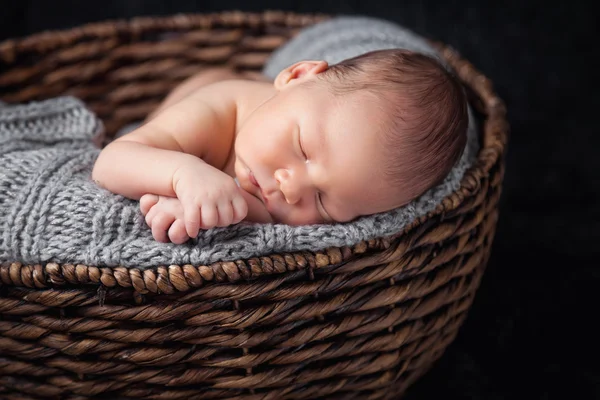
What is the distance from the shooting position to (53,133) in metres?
1.19

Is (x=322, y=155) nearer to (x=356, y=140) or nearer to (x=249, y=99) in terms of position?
(x=356, y=140)

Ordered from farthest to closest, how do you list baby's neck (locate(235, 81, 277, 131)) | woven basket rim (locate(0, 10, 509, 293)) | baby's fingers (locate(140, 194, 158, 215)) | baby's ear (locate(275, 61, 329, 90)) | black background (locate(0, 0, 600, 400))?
1. black background (locate(0, 0, 600, 400))
2. baby's neck (locate(235, 81, 277, 131))
3. baby's ear (locate(275, 61, 329, 90))
4. baby's fingers (locate(140, 194, 158, 215))
5. woven basket rim (locate(0, 10, 509, 293))

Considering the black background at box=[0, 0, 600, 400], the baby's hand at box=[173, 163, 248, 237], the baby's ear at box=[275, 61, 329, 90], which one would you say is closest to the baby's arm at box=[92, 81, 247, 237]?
the baby's hand at box=[173, 163, 248, 237]

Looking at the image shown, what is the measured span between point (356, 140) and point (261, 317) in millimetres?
276

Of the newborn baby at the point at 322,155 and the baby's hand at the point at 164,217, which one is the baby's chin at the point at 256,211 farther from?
the baby's hand at the point at 164,217

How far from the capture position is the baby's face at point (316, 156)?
3.15 ft

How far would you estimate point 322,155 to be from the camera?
972 millimetres

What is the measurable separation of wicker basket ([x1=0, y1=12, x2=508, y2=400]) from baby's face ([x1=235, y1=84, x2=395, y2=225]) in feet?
0.29

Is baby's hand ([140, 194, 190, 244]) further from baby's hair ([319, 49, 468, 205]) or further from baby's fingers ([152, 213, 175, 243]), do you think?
baby's hair ([319, 49, 468, 205])

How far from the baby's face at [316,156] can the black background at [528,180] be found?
482mm

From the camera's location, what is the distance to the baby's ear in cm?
107

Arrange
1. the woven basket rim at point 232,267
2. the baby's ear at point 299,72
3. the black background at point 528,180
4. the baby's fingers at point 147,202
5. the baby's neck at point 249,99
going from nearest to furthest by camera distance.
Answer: the woven basket rim at point 232,267
the baby's fingers at point 147,202
the baby's ear at point 299,72
the baby's neck at point 249,99
the black background at point 528,180

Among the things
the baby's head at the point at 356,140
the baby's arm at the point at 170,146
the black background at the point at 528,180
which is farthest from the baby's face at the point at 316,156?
the black background at the point at 528,180

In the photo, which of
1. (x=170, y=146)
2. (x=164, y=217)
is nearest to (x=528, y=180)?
(x=170, y=146)
